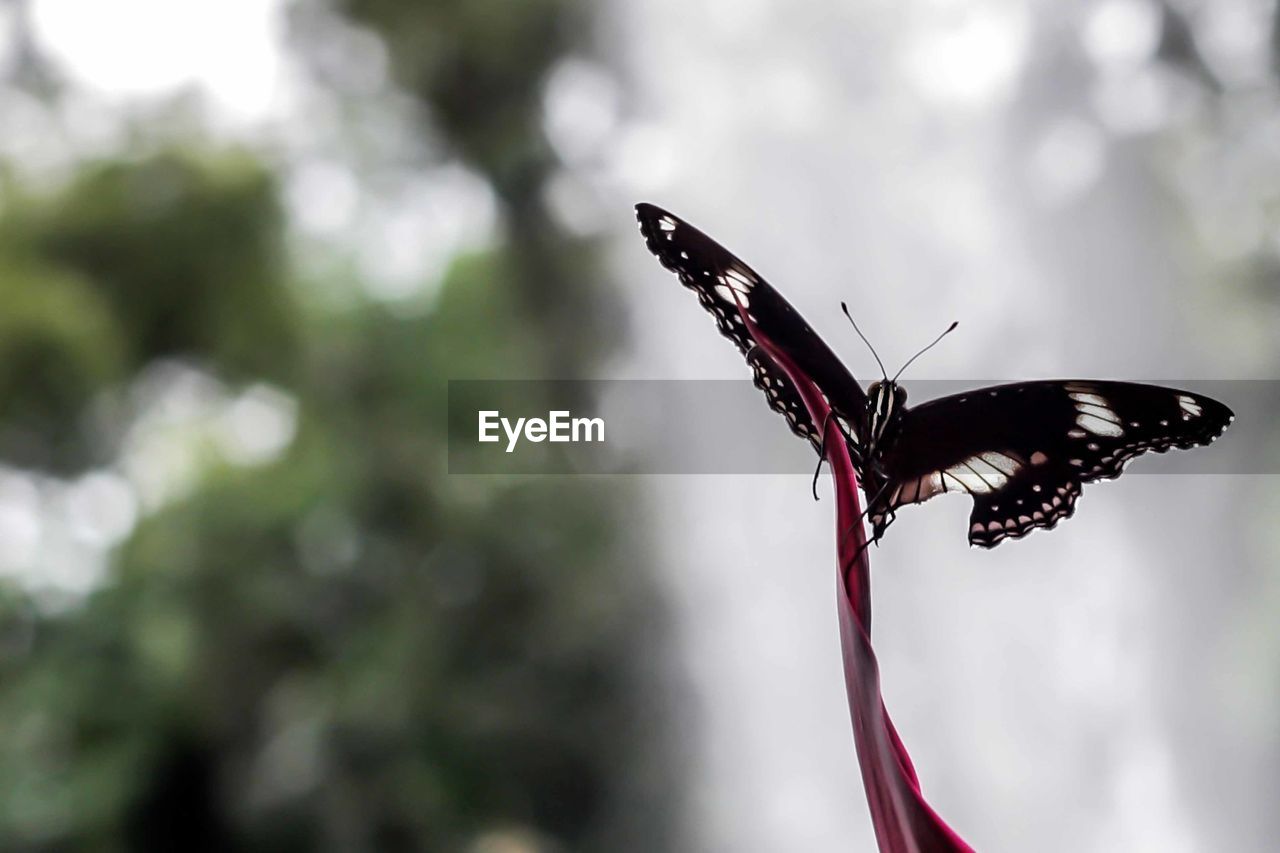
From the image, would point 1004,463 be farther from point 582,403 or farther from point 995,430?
point 582,403

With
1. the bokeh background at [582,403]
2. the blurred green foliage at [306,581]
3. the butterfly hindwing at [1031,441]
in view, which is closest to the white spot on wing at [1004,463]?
the butterfly hindwing at [1031,441]

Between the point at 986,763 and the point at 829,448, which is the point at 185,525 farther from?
the point at 829,448

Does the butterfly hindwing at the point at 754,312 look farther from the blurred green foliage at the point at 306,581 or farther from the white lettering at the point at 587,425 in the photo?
the blurred green foliage at the point at 306,581

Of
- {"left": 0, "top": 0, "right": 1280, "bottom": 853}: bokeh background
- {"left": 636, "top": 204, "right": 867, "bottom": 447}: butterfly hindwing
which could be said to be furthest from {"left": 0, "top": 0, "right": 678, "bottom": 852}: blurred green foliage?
{"left": 636, "top": 204, "right": 867, "bottom": 447}: butterfly hindwing

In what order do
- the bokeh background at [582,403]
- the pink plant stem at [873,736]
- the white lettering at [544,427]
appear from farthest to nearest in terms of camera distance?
the bokeh background at [582,403] < the white lettering at [544,427] < the pink plant stem at [873,736]

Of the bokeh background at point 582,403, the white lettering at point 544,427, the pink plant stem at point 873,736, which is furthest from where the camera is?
the bokeh background at point 582,403

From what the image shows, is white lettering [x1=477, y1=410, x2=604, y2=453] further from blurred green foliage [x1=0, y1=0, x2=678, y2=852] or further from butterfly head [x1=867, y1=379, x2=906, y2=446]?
blurred green foliage [x1=0, y1=0, x2=678, y2=852]

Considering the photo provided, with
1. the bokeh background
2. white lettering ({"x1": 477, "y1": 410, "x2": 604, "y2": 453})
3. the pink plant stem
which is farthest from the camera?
the bokeh background

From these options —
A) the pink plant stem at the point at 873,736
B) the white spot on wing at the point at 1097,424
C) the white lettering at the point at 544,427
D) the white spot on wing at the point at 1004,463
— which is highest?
the white lettering at the point at 544,427

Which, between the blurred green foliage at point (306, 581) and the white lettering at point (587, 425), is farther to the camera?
the blurred green foliage at point (306, 581)
